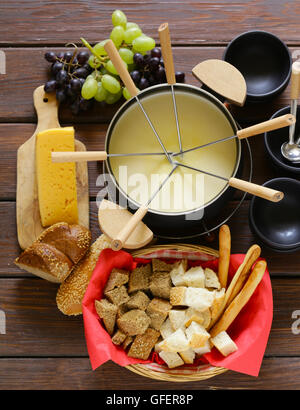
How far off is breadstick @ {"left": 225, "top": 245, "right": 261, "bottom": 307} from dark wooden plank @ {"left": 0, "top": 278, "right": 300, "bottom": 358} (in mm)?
162

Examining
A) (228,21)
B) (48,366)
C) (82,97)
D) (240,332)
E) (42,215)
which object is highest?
(228,21)

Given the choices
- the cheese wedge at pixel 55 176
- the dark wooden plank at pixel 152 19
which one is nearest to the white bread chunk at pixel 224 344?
the cheese wedge at pixel 55 176

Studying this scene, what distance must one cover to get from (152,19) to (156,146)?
0.42 m

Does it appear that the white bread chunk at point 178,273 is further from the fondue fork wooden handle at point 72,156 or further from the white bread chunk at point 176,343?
the fondue fork wooden handle at point 72,156

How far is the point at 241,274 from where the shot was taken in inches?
43.8

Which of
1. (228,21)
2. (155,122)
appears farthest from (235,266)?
(228,21)

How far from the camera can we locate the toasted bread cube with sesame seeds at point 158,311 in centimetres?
112

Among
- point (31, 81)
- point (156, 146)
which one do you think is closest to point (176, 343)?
point (156, 146)

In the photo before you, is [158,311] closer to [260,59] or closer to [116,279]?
[116,279]

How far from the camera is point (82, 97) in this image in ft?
4.08

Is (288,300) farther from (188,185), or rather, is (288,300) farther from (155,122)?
(155,122)

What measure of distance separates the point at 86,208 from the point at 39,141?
209 mm

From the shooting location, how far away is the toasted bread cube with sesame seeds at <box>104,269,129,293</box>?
1.15m

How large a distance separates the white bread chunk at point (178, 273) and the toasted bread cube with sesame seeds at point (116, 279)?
113 mm
